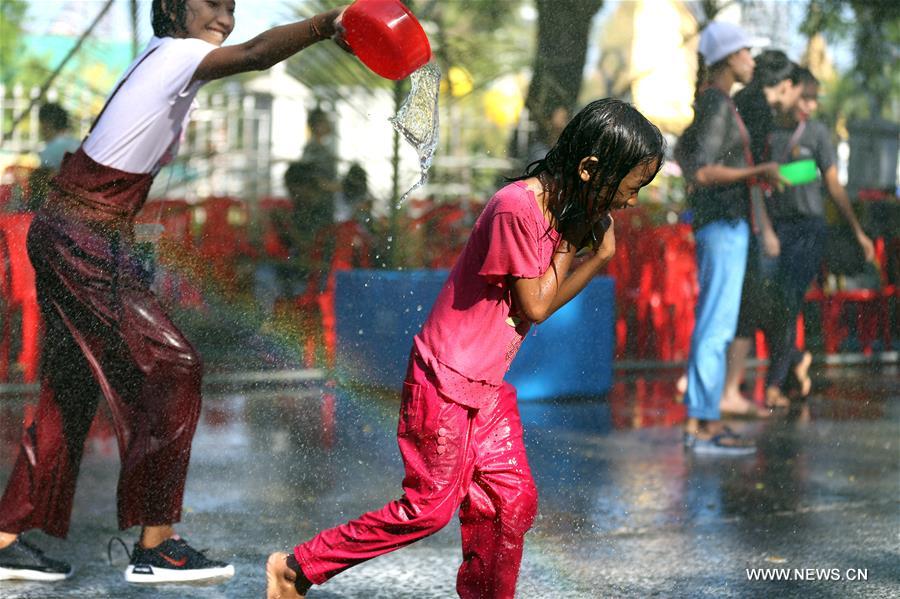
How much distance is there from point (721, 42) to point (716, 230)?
93cm

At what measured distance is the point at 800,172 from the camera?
682cm

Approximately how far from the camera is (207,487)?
17.4 feet

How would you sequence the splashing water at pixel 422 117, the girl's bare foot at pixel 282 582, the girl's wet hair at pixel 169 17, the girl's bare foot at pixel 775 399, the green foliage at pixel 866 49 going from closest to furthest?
the girl's bare foot at pixel 282 582
the splashing water at pixel 422 117
the girl's wet hair at pixel 169 17
the girl's bare foot at pixel 775 399
the green foliage at pixel 866 49

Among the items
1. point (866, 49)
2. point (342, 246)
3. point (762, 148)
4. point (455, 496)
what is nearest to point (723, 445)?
point (762, 148)

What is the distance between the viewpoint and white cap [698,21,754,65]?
256 inches

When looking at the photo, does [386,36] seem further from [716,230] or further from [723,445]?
[723,445]

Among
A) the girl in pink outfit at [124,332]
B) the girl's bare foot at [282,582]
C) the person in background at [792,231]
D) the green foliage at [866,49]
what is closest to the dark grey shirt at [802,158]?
the person in background at [792,231]

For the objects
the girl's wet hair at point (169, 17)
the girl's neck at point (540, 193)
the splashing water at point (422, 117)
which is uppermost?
the girl's wet hair at point (169, 17)

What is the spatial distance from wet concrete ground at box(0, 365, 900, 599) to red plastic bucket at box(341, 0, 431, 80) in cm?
160

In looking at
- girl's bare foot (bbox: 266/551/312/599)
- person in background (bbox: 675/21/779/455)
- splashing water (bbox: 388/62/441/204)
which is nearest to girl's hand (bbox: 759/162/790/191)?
person in background (bbox: 675/21/779/455)

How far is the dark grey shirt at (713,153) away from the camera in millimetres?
6215

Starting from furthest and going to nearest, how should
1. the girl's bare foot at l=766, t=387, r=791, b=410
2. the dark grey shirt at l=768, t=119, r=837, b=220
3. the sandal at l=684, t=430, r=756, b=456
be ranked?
the girl's bare foot at l=766, t=387, r=791, b=410 < the dark grey shirt at l=768, t=119, r=837, b=220 < the sandal at l=684, t=430, r=756, b=456

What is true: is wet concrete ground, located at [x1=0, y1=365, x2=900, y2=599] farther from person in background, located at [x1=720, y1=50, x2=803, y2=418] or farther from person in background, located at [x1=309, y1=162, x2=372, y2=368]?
person in background, located at [x1=309, y1=162, x2=372, y2=368]

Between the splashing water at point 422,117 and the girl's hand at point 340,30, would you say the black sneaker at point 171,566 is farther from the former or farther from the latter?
the girl's hand at point 340,30
